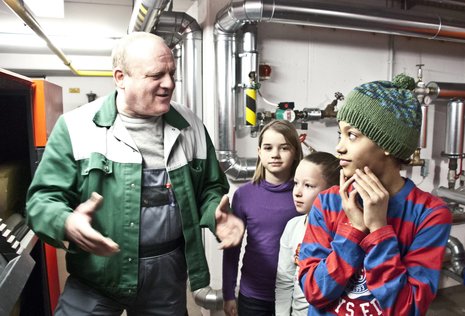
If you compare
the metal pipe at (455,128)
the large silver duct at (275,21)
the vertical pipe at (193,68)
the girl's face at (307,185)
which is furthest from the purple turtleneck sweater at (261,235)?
Result: the metal pipe at (455,128)

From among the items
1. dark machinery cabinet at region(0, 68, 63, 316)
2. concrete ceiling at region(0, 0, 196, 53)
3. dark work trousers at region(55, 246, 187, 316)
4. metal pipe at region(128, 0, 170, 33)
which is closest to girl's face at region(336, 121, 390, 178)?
dark work trousers at region(55, 246, 187, 316)

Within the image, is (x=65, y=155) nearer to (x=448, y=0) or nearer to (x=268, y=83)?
(x=268, y=83)

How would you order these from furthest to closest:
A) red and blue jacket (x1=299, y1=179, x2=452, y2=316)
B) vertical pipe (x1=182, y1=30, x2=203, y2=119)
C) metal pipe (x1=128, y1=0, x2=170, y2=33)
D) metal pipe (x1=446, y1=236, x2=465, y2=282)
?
metal pipe (x1=446, y1=236, x2=465, y2=282) < vertical pipe (x1=182, y1=30, x2=203, y2=119) < metal pipe (x1=128, y1=0, x2=170, y2=33) < red and blue jacket (x1=299, y1=179, x2=452, y2=316)

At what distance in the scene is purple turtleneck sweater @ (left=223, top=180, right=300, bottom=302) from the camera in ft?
4.81

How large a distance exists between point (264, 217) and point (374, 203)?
27.3 inches

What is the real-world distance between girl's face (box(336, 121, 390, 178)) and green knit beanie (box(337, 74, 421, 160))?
14mm

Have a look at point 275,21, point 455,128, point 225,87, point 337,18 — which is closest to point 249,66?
point 225,87

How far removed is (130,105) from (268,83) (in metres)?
1.59

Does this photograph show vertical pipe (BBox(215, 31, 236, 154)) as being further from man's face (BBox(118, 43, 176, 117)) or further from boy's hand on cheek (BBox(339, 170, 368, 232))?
boy's hand on cheek (BBox(339, 170, 368, 232))

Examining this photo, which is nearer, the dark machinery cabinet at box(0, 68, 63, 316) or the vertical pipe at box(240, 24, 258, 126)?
the dark machinery cabinet at box(0, 68, 63, 316)

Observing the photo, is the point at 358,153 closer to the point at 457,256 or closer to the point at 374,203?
the point at 374,203

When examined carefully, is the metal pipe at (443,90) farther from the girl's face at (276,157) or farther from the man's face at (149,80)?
the man's face at (149,80)

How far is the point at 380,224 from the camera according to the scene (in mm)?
841

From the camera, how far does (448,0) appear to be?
110 inches
